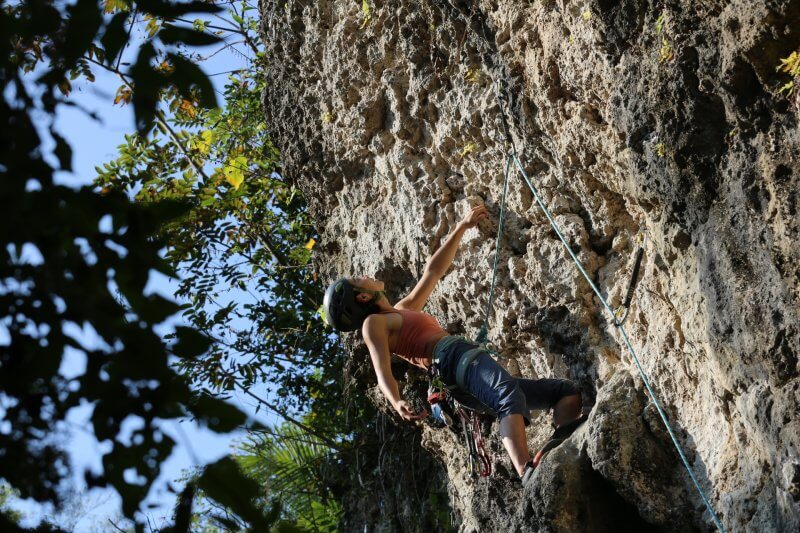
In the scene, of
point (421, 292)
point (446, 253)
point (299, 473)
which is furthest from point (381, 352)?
point (299, 473)

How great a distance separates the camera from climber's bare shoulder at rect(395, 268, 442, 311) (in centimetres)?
579

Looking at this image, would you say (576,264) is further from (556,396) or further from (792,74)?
(792,74)

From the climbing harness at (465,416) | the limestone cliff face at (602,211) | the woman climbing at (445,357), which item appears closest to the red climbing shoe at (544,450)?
the woman climbing at (445,357)

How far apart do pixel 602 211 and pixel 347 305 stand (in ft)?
4.87

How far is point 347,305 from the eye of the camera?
5742 mm

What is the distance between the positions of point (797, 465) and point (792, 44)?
4.70 feet

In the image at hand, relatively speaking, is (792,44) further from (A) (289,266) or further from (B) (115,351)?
(A) (289,266)

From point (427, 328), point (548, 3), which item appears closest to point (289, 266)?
point (427, 328)

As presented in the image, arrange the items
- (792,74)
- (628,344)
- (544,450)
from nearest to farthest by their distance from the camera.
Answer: (792,74) → (628,344) → (544,450)

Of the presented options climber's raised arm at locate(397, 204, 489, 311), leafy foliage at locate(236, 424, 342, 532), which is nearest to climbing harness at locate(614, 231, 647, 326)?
climber's raised arm at locate(397, 204, 489, 311)

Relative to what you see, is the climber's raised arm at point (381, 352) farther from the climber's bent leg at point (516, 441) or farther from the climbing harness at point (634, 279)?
the climbing harness at point (634, 279)

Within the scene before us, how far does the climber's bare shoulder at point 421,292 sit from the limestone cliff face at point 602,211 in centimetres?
24

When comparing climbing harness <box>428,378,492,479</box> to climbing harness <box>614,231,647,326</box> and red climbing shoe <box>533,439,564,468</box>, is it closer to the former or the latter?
red climbing shoe <box>533,439,564,468</box>

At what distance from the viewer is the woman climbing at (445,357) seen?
16.6 ft
